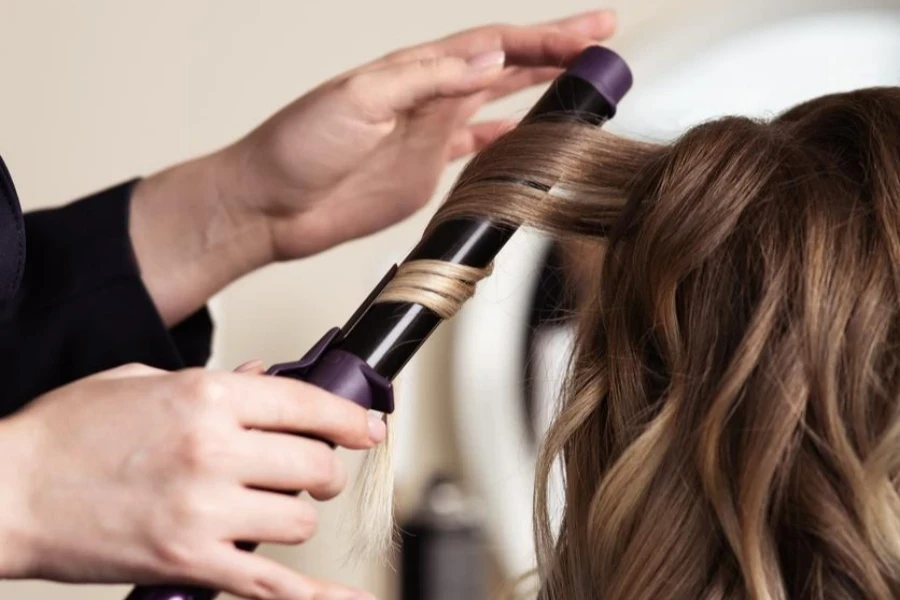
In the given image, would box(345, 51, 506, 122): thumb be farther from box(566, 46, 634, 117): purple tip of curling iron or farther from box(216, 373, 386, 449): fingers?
box(216, 373, 386, 449): fingers

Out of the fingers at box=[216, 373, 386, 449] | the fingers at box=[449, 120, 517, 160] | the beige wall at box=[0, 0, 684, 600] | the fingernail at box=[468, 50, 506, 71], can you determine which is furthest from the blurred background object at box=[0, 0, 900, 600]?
the fingers at box=[216, 373, 386, 449]

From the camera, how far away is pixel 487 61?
773 millimetres

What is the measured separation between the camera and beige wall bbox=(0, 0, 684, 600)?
1241mm

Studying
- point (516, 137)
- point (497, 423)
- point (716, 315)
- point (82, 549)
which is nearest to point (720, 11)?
point (497, 423)

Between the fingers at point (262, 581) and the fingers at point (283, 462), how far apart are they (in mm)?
31

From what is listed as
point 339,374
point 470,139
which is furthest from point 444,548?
point 339,374

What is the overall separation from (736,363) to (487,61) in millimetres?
319

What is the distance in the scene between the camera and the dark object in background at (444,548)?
1.16 m

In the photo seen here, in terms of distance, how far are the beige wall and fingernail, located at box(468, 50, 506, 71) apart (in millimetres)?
475

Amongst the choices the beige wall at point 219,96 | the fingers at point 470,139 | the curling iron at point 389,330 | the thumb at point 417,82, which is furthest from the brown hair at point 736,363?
the beige wall at point 219,96

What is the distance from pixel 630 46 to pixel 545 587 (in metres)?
0.69

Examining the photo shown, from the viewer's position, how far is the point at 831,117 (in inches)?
23.2

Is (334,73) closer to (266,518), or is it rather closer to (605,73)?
(605,73)

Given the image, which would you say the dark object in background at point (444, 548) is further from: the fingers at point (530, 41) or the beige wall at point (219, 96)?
the fingers at point (530, 41)
